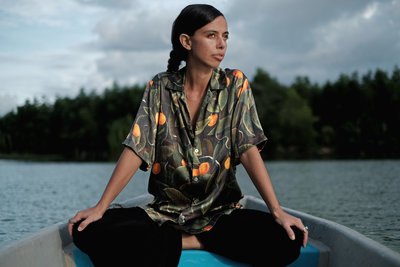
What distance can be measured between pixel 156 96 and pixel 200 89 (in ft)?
0.67

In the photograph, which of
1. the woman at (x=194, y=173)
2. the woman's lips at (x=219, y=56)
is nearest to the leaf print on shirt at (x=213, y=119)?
the woman at (x=194, y=173)

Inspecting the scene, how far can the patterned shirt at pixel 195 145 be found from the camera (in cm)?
192

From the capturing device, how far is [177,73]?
215cm

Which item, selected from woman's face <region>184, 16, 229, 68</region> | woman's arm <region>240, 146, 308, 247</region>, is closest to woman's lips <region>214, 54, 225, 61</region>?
woman's face <region>184, 16, 229, 68</region>

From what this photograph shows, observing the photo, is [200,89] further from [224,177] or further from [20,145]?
[20,145]

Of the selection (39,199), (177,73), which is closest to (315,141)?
(39,199)

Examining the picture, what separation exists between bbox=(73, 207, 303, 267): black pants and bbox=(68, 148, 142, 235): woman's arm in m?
0.03

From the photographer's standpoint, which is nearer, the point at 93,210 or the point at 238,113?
the point at 93,210

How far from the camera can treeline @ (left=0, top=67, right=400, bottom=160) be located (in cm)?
4094

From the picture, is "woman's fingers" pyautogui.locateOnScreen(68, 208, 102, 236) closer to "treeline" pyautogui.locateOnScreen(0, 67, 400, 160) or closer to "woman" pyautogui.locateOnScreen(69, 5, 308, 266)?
"woman" pyautogui.locateOnScreen(69, 5, 308, 266)

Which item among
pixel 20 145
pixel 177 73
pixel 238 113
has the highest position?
pixel 177 73

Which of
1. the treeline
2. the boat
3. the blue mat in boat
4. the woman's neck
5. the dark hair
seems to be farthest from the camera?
the treeline

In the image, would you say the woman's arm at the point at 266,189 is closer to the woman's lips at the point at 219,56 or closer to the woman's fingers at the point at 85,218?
the woman's lips at the point at 219,56

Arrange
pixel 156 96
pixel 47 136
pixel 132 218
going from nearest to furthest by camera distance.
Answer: pixel 132 218
pixel 156 96
pixel 47 136
